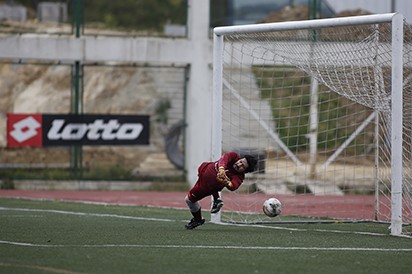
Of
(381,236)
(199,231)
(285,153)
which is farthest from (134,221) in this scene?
(285,153)

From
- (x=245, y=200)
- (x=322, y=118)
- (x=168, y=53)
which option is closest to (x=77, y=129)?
(x=168, y=53)

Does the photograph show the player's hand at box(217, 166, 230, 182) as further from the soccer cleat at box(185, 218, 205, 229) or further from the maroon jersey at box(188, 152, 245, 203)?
the soccer cleat at box(185, 218, 205, 229)

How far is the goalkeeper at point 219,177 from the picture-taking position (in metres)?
13.7

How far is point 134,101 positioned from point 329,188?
5.99 meters

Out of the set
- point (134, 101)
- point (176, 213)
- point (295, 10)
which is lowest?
point (176, 213)

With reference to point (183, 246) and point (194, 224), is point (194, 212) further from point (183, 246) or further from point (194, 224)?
point (183, 246)

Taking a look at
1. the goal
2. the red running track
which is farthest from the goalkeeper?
the red running track

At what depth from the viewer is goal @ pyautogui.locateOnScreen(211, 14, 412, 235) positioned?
14617 mm

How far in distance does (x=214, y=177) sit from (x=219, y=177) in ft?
1.43

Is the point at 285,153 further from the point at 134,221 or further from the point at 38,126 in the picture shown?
the point at 134,221

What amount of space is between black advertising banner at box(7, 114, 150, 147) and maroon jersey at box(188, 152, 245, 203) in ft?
37.8

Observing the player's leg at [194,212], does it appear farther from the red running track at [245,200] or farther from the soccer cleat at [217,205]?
the red running track at [245,200]

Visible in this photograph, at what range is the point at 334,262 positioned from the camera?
10742 mm

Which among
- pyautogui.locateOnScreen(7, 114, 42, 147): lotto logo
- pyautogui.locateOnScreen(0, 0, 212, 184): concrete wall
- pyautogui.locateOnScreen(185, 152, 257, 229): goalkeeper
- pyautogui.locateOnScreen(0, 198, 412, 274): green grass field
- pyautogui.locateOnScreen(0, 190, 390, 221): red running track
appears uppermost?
pyautogui.locateOnScreen(0, 0, 212, 184): concrete wall
